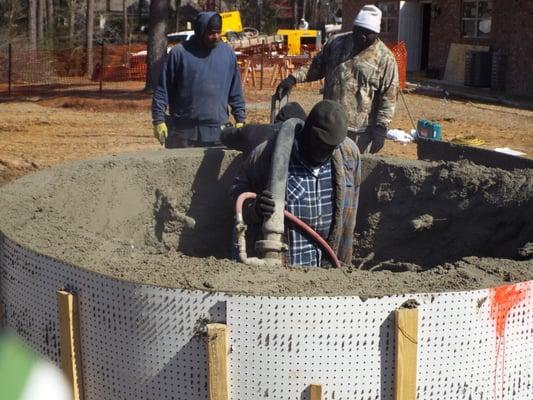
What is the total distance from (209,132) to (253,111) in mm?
10554

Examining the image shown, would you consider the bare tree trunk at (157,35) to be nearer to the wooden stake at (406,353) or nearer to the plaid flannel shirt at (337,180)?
the plaid flannel shirt at (337,180)

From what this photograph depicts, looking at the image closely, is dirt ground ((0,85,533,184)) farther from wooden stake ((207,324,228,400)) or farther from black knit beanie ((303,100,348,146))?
wooden stake ((207,324,228,400))

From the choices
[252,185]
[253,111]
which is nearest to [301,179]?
[252,185]

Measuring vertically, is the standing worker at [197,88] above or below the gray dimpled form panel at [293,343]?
above

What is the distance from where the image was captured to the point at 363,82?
22.3ft

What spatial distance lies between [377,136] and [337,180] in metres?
1.97

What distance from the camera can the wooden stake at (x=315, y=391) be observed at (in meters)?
3.38

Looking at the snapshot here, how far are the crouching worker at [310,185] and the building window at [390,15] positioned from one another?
83.4ft

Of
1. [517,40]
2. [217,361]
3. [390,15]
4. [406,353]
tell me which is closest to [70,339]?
[217,361]

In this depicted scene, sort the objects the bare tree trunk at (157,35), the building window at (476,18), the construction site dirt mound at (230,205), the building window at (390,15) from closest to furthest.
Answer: the construction site dirt mound at (230,205), the bare tree trunk at (157,35), the building window at (476,18), the building window at (390,15)

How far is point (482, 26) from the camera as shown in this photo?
25.0 meters

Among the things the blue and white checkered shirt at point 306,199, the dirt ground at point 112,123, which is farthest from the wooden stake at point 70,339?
the dirt ground at point 112,123

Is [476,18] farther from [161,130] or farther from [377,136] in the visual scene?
[161,130]

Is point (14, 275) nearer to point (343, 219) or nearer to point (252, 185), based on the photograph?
point (252, 185)
